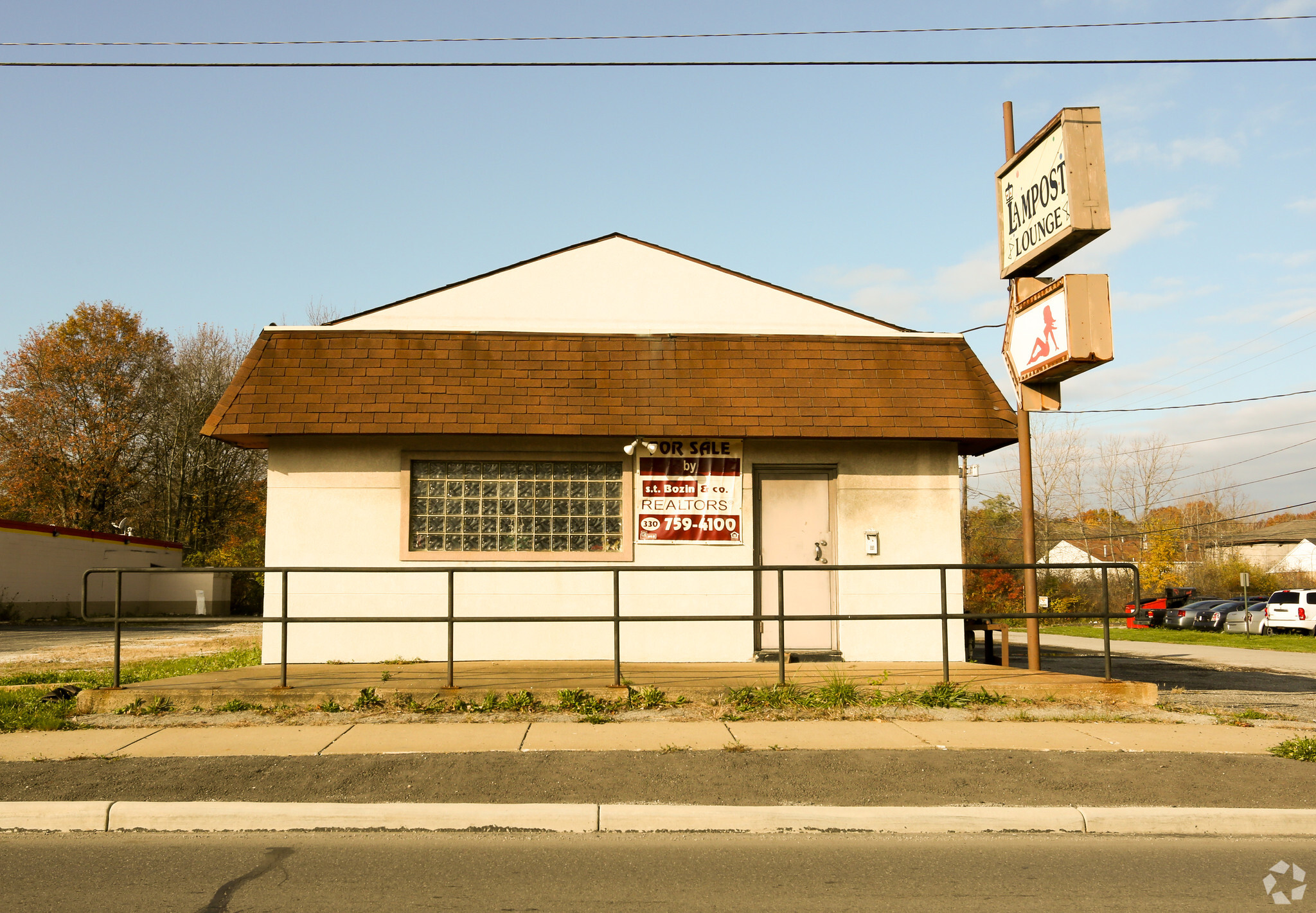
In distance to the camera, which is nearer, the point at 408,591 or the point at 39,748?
the point at 39,748

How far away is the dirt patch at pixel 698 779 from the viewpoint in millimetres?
5902

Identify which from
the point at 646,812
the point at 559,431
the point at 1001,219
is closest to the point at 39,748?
the point at 646,812

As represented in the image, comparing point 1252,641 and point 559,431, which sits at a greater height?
point 559,431

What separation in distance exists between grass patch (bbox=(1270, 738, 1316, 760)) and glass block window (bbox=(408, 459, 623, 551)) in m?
6.59

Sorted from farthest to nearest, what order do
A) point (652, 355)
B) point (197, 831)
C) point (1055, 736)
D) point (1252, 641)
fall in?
1. point (1252, 641)
2. point (652, 355)
3. point (1055, 736)
4. point (197, 831)

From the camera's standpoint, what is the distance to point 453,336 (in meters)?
11.3

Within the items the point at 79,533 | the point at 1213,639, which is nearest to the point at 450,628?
the point at 79,533

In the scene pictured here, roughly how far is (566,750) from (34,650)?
1549 centimetres

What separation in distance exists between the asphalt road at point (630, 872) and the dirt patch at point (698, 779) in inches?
14.8

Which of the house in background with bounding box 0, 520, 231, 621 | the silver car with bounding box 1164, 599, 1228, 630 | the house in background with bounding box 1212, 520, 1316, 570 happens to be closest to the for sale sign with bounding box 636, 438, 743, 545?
the house in background with bounding box 0, 520, 231, 621

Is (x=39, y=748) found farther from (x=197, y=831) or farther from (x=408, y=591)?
(x=408, y=591)

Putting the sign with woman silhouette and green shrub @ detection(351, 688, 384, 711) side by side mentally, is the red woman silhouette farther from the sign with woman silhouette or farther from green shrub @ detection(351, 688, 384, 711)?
green shrub @ detection(351, 688, 384, 711)

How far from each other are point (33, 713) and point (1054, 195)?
34.7ft

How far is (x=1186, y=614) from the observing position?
4172cm
